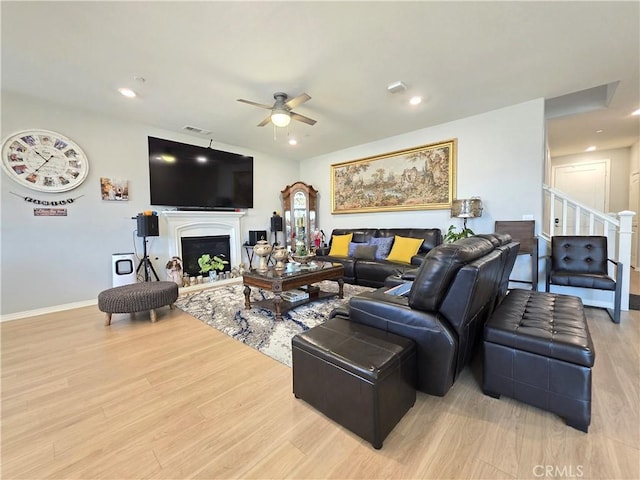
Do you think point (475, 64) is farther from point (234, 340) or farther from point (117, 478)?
point (117, 478)

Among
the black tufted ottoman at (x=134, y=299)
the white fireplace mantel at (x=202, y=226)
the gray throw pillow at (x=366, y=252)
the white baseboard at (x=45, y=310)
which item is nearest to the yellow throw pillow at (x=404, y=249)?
the gray throw pillow at (x=366, y=252)

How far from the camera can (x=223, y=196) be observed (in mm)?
5164

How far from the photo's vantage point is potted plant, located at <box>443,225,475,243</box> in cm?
366

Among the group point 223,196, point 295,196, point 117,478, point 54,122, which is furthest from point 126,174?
point 117,478

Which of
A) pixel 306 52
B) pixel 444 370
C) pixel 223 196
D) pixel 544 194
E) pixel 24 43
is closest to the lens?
pixel 444 370

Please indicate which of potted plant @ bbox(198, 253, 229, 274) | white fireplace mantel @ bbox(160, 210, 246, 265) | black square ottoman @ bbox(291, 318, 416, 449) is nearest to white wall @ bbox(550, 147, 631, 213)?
black square ottoman @ bbox(291, 318, 416, 449)

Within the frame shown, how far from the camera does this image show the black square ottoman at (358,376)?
1234mm

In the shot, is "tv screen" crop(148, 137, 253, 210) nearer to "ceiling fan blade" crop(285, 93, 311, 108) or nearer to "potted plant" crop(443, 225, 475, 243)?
"ceiling fan blade" crop(285, 93, 311, 108)

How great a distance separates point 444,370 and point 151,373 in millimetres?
2042

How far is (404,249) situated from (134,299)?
12.3 ft

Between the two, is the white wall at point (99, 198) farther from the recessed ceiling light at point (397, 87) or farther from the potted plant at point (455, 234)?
the recessed ceiling light at point (397, 87)

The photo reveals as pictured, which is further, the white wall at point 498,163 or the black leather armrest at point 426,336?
the white wall at point 498,163

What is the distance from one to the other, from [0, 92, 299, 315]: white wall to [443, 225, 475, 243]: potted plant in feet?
15.4

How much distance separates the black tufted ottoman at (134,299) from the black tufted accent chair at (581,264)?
4.50 meters
